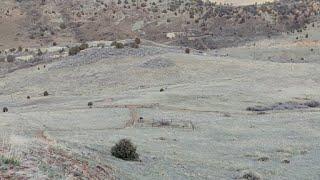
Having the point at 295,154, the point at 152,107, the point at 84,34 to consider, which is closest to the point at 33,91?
the point at 152,107

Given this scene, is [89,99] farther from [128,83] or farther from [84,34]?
[84,34]

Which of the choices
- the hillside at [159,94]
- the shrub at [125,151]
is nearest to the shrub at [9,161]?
the hillside at [159,94]

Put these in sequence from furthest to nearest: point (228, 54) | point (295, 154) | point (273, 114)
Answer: point (228, 54), point (273, 114), point (295, 154)

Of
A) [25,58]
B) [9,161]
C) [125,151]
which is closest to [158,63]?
[25,58]

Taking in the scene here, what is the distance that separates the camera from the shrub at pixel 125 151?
25297 millimetres

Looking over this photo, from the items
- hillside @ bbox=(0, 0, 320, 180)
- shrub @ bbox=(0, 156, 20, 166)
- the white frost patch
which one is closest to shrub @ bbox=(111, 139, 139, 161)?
hillside @ bbox=(0, 0, 320, 180)

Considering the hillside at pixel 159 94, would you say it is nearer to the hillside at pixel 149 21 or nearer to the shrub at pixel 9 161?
the shrub at pixel 9 161

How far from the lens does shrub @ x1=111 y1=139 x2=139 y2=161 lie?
25.3 metres

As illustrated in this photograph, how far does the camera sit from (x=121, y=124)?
3828 cm

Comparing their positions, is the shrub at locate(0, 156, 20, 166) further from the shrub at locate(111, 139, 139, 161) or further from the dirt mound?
the dirt mound

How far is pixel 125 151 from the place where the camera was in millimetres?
25281

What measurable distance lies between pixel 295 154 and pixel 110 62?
37735 millimetres

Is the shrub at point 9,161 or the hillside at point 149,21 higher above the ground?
the shrub at point 9,161

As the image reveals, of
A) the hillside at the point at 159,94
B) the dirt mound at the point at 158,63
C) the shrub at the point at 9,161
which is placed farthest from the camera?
the dirt mound at the point at 158,63
